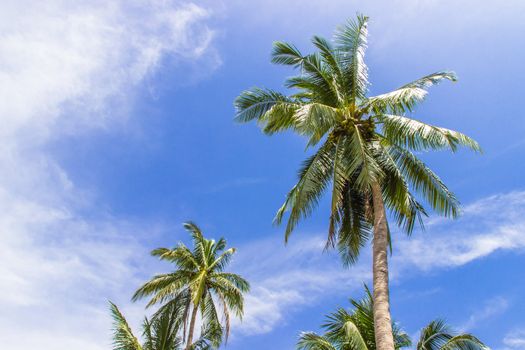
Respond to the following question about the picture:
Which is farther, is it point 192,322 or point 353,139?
point 192,322

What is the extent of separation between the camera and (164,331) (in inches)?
641

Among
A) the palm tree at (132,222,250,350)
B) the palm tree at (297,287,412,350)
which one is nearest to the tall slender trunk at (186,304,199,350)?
the palm tree at (132,222,250,350)

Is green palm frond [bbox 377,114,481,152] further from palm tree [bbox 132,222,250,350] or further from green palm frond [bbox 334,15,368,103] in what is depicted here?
palm tree [bbox 132,222,250,350]

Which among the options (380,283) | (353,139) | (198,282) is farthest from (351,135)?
(198,282)

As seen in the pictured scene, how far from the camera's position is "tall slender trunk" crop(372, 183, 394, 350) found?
1017 centimetres

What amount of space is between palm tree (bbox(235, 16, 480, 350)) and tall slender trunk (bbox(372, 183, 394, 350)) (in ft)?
0.15

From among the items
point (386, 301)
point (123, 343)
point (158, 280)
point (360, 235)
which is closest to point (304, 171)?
point (360, 235)

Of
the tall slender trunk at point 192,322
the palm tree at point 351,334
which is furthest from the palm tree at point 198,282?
the palm tree at point 351,334

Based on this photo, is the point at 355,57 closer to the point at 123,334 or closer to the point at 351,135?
the point at 351,135

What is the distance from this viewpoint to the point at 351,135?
13.7m

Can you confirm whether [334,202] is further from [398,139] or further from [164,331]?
[164,331]

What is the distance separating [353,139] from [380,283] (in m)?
4.17

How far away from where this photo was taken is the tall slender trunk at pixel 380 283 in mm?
10173

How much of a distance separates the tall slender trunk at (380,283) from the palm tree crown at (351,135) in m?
0.81
